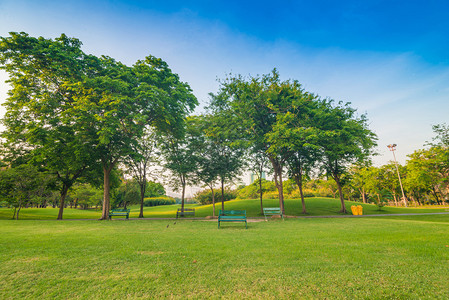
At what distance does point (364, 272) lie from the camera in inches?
161

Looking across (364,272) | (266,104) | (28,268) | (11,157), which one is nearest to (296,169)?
(266,104)

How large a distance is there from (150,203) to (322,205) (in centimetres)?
4700

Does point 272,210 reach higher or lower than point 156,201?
higher

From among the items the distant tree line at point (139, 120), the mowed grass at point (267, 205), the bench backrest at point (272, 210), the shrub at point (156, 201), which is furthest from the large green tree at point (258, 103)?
the shrub at point (156, 201)

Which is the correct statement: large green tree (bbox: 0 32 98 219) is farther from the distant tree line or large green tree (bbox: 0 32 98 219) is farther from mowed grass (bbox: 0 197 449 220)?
mowed grass (bbox: 0 197 449 220)

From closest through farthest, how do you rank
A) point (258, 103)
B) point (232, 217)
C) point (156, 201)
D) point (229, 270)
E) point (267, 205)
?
1. point (229, 270)
2. point (232, 217)
3. point (258, 103)
4. point (267, 205)
5. point (156, 201)

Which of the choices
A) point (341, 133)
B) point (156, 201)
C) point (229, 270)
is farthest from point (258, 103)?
point (156, 201)

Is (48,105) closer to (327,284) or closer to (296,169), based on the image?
(327,284)

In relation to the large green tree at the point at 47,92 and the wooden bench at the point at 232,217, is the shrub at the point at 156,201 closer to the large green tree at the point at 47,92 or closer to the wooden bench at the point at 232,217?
the large green tree at the point at 47,92

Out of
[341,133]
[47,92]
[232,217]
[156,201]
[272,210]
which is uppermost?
[47,92]

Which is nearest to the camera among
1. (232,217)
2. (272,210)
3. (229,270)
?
(229,270)

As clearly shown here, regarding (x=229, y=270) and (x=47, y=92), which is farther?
(x=47, y=92)

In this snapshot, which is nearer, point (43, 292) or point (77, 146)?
point (43, 292)

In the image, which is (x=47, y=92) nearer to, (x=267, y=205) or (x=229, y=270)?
(x=229, y=270)
